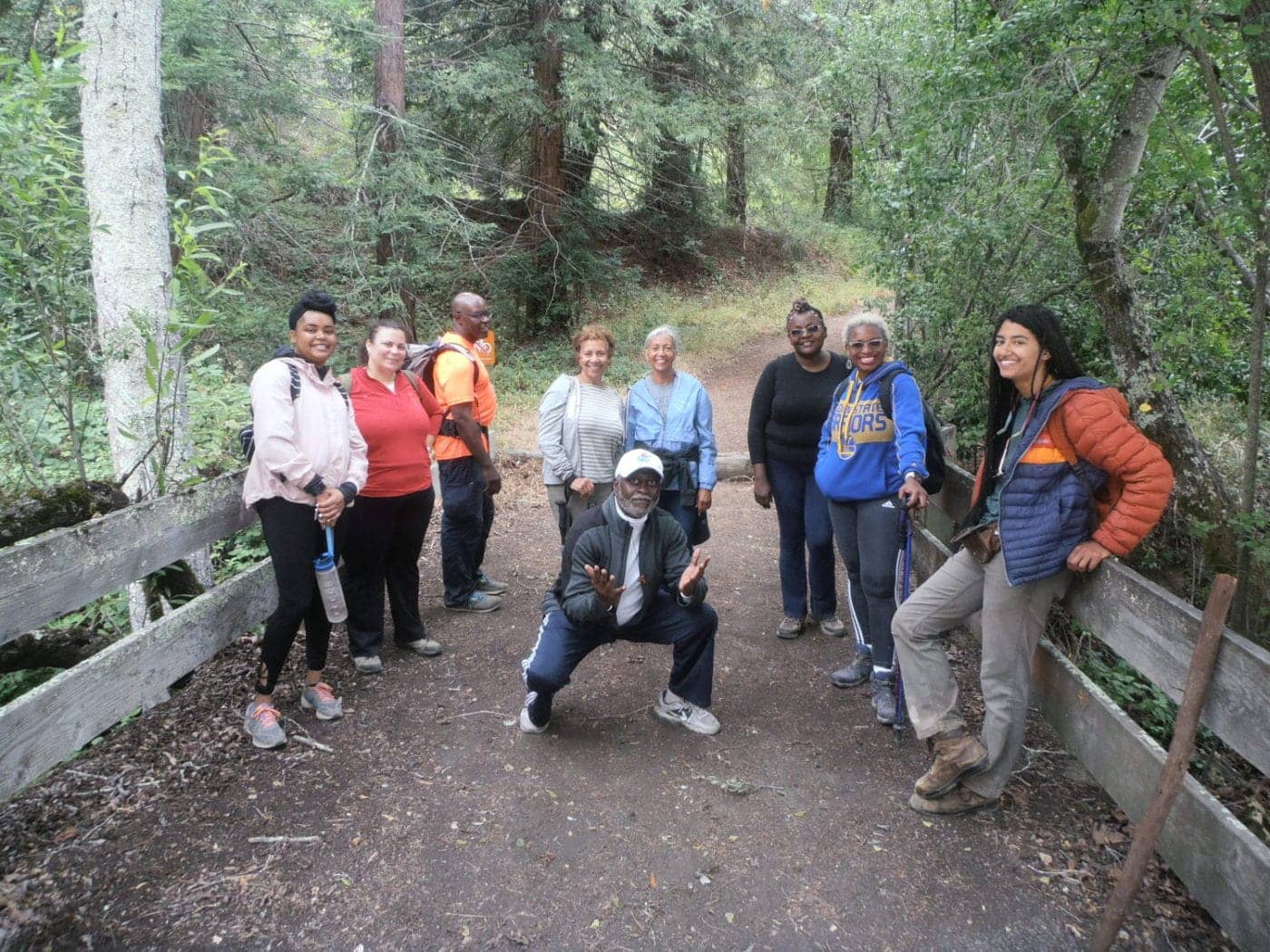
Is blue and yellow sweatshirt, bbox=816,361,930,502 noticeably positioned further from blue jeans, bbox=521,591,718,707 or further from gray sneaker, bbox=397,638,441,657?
gray sneaker, bbox=397,638,441,657

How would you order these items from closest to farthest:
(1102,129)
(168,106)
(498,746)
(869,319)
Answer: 1. (498,746)
2. (869,319)
3. (1102,129)
4. (168,106)

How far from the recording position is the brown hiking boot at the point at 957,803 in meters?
3.30

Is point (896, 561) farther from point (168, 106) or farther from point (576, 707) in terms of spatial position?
point (168, 106)

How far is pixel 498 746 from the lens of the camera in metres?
3.89

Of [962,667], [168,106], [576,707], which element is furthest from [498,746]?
[168,106]

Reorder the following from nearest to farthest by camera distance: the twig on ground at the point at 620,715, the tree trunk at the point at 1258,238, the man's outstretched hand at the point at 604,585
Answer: the tree trunk at the point at 1258,238 → the man's outstretched hand at the point at 604,585 → the twig on ground at the point at 620,715

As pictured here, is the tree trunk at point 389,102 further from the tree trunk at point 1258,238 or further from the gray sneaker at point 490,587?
the tree trunk at point 1258,238

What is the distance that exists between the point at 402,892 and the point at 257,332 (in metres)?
8.43

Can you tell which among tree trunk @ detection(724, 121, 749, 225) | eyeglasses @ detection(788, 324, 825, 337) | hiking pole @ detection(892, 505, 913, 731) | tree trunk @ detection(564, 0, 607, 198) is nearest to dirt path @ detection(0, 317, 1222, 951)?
hiking pole @ detection(892, 505, 913, 731)

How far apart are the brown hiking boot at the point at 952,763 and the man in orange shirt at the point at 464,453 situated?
3122 mm

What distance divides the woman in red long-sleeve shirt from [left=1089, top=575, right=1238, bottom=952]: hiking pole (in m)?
3.60

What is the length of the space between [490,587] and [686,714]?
92.5 inches

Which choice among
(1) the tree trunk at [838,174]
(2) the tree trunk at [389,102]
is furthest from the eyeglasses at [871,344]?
(1) the tree trunk at [838,174]

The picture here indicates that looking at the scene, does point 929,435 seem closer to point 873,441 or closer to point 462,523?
point 873,441
